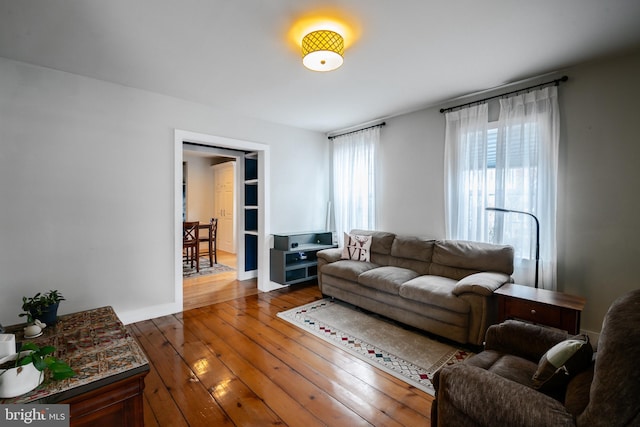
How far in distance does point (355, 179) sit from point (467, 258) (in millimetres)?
2094

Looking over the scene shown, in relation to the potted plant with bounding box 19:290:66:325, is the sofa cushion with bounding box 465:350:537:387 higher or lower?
lower

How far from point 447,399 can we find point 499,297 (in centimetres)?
139

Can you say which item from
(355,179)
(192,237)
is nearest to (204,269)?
(192,237)

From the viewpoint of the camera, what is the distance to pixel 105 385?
1285 mm

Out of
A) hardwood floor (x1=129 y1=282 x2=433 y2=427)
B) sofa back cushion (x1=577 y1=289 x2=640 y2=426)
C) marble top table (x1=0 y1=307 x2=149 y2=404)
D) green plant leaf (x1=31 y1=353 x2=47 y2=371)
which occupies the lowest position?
hardwood floor (x1=129 y1=282 x2=433 y2=427)

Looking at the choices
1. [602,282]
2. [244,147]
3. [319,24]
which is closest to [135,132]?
[244,147]

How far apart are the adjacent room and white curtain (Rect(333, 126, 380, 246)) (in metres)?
0.14

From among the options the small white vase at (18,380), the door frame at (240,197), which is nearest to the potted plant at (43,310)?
the small white vase at (18,380)

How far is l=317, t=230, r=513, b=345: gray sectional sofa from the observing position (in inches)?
97.1

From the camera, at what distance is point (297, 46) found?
2.24 meters

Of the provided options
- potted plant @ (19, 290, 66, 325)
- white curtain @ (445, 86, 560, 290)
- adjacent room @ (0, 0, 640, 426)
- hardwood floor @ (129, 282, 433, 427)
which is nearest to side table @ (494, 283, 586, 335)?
adjacent room @ (0, 0, 640, 426)

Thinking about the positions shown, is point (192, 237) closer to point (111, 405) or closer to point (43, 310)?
point (43, 310)

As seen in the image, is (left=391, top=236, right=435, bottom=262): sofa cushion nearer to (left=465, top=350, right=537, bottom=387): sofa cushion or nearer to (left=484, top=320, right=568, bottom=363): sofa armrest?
(left=484, top=320, right=568, bottom=363): sofa armrest

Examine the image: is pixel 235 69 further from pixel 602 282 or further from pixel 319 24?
pixel 602 282
